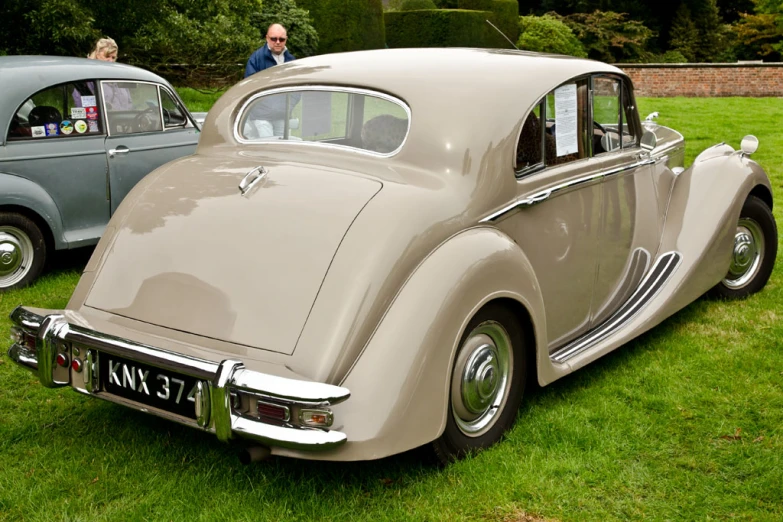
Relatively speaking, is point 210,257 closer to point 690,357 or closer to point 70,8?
point 690,357

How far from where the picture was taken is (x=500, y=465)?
134 inches

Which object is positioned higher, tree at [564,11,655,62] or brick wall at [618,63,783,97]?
tree at [564,11,655,62]

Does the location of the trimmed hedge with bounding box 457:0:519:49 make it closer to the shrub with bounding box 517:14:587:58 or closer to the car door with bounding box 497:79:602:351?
the shrub with bounding box 517:14:587:58

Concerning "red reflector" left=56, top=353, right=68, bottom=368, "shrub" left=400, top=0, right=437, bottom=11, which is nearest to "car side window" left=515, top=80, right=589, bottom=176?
"red reflector" left=56, top=353, right=68, bottom=368

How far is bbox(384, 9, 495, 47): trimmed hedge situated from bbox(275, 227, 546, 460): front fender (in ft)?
69.2

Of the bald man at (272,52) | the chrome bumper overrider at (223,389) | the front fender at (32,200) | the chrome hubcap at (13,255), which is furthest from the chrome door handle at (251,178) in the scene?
the bald man at (272,52)

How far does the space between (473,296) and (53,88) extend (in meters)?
4.25

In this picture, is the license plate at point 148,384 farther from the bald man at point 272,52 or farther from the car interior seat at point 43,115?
the bald man at point 272,52

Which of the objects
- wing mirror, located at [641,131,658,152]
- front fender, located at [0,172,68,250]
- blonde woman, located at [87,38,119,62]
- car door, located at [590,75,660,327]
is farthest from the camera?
blonde woman, located at [87,38,119,62]

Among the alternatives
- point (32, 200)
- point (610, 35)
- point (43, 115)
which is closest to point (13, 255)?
point (32, 200)

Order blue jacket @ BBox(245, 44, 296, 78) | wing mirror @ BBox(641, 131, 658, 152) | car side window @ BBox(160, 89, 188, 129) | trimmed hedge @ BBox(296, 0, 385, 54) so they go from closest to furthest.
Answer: wing mirror @ BBox(641, 131, 658, 152)
car side window @ BBox(160, 89, 188, 129)
blue jacket @ BBox(245, 44, 296, 78)
trimmed hedge @ BBox(296, 0, 385, 54)

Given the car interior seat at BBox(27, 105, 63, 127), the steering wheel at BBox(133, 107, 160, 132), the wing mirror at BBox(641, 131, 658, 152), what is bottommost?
the wing mirror at BBox(641, 131, 658, 152)

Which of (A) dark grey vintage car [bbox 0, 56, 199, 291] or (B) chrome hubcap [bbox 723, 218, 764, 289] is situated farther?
(A) dark grey vintage car [bbox 0, 56, 199, 291]

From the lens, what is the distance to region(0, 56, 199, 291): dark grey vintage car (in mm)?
5836
